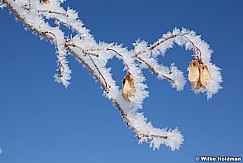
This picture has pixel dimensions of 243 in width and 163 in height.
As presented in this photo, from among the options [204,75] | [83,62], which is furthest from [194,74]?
[83,62]

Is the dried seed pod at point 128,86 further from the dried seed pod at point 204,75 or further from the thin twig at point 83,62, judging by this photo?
the dried seed pod at point 204,75

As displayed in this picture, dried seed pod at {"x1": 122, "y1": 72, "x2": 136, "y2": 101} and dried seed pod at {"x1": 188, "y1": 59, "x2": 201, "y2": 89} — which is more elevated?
dried seed pod at {"x1": 188, "y1": 59, "x2": 201, "y2": 89}

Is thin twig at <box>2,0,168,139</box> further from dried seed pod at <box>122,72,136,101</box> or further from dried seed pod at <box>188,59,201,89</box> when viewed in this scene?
dried seed pod at <box>188,59,201,89</box>

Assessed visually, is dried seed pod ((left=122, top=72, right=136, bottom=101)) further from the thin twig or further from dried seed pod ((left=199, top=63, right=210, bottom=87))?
dried seed pod ((left=199, top=63, right=210, bottom=87))

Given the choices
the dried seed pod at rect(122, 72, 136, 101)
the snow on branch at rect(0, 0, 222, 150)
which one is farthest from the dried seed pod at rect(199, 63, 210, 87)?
the dried seed pod at rect(122, 72, 136, 101)

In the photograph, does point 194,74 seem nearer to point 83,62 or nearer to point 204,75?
point 204,75

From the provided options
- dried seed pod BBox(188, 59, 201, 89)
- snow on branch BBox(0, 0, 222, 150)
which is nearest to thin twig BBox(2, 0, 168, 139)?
snow on branch BBox(0, 0, 222, 150)

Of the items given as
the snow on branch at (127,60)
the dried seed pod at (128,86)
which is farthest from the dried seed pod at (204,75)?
the dried seed pod at (128,86)

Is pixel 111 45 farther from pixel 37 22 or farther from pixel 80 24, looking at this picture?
pixel 37 22

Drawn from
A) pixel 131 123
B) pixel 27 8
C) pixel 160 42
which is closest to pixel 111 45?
pixel 160 42
